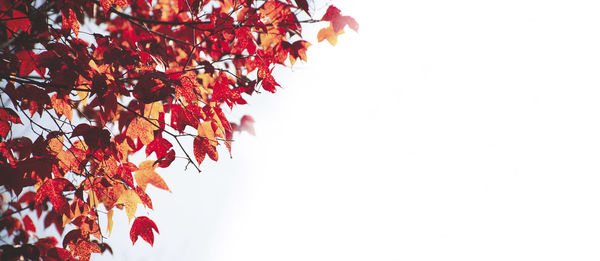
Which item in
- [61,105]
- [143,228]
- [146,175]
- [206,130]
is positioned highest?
[61,105]

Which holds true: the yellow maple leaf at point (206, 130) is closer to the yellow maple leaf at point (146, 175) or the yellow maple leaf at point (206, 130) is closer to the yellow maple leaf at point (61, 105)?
the yellow maple leaf at point (146, 175)

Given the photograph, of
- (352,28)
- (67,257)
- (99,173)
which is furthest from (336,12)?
(67,257)

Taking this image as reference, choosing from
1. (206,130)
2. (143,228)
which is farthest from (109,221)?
(206,130)

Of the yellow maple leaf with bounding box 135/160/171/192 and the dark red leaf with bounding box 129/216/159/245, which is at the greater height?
the yellow maple leaf with bounding box 135/160/171/192

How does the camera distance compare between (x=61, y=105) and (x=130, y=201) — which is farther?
(x=61, y=105)

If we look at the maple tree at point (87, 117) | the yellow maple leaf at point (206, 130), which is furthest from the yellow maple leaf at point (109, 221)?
the yellow maple leaf at point (206, 130)

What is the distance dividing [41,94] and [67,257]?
1050 mm

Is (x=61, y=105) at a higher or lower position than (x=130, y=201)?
higher

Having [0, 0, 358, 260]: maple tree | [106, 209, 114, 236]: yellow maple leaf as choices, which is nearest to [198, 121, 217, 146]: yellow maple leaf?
[0, 0, 358, 260]: maple tree

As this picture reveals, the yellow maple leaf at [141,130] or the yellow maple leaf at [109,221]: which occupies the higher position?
the yellow maple leaf at [141,130]

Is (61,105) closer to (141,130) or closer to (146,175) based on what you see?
(141,130)

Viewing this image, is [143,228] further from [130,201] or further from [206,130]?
[206,130]

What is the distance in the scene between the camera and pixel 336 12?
2.29m

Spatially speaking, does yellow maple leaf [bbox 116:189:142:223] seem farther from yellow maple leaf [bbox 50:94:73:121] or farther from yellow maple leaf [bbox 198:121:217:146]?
yellow maple leaf [bbox 50:94:73:121]
